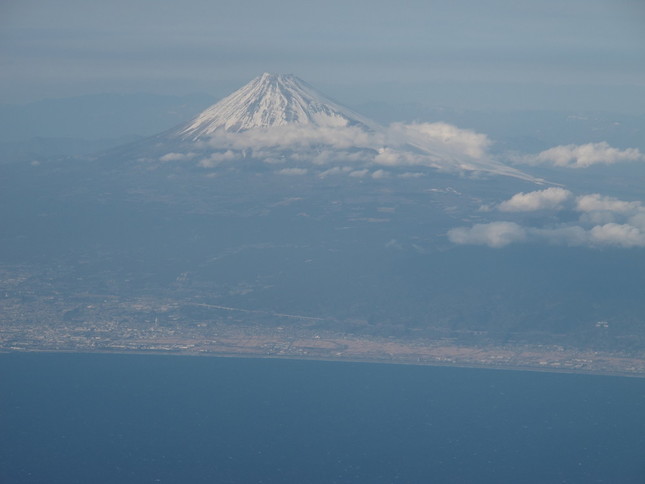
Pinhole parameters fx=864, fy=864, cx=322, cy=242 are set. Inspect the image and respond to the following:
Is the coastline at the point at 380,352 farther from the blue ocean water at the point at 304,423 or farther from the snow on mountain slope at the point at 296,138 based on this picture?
the snow on mountain slope at the point at 296,138

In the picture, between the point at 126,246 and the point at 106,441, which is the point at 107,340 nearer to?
the point at 106,441

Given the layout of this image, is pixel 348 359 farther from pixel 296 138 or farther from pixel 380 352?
pixel 296 138

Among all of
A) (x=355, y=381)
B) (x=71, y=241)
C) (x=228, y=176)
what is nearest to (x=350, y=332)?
(x=355, y=381)

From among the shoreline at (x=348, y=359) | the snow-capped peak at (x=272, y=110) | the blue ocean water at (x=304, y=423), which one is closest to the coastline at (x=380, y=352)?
the shoreline at (x=348, y=359)

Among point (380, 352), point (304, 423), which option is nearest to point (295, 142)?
point (380, 352)

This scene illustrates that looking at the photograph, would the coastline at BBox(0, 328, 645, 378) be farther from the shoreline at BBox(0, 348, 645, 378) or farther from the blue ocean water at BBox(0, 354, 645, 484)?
the blue ocean water at BBox(0, 354, 645, 484)

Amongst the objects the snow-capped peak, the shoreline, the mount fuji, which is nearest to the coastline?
the shoreline
